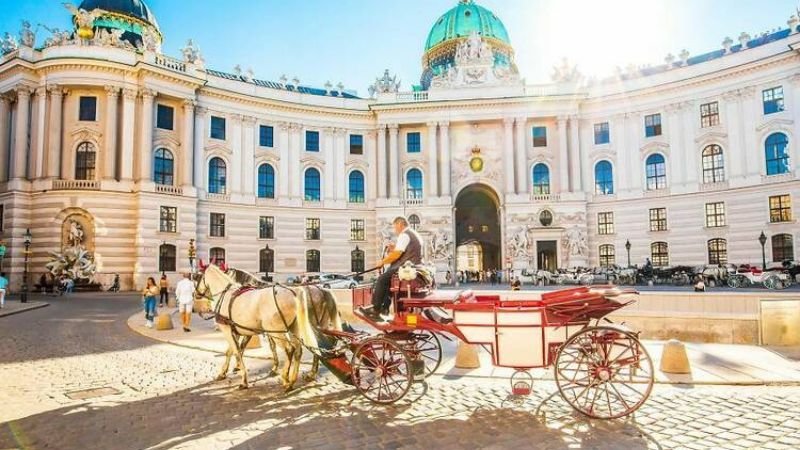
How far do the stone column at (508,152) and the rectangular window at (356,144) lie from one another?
13403 millimetres

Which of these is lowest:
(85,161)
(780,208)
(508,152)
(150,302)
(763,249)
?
(150,302)

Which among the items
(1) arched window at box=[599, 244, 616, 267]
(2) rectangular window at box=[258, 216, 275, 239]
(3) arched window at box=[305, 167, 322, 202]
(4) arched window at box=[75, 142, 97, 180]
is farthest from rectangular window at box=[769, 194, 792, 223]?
(4) arched window at box=[75, 142, 97, 180]

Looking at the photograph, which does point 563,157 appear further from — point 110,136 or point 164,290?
point 110,136

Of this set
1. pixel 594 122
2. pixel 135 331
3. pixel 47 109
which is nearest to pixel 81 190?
pixel 47 109

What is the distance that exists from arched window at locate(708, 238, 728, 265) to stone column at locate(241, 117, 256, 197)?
1471 inches

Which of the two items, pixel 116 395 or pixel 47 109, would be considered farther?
pixel 47 109

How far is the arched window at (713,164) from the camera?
37.8 meters

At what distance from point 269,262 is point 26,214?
17.5 m

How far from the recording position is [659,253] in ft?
129

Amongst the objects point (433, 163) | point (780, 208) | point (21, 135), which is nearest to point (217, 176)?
point (21, 135)

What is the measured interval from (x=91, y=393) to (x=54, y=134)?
Answer: 1397 inches

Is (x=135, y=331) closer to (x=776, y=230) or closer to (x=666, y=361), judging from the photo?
(x=666, y=361)

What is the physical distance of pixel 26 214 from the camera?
34.4 m

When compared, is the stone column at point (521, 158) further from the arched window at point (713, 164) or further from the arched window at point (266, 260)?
the arched window at point (266, 260)
